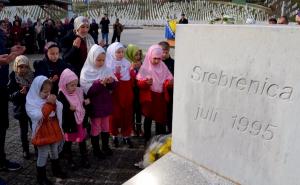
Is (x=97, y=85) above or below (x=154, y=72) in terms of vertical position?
below

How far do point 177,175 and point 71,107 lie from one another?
1.62m

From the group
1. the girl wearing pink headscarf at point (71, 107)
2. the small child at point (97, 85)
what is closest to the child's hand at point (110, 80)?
the small child at point (97, 85)

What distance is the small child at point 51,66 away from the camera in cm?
429

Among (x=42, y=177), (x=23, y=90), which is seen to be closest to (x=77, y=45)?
(x=23, y=90)

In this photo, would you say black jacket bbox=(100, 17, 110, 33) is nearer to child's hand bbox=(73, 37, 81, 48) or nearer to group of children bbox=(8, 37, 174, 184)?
group of children bbox=(8, 37, 174, 184)

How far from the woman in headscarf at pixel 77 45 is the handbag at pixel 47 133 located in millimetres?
1167

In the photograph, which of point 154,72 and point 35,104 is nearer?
point 35,104

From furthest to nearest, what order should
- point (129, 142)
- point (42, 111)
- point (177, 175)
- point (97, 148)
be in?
point (129, 142)
point (97, 148)
point (42, 111)
point (177, 175)

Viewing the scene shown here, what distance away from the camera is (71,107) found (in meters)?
4.04

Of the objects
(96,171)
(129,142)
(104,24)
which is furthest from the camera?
(104,24)

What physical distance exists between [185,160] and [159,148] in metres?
0.81

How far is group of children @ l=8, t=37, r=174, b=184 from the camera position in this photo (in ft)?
12.6

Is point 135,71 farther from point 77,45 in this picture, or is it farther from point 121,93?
point 77,45

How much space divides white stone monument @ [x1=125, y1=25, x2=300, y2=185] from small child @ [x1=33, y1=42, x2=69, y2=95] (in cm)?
180
